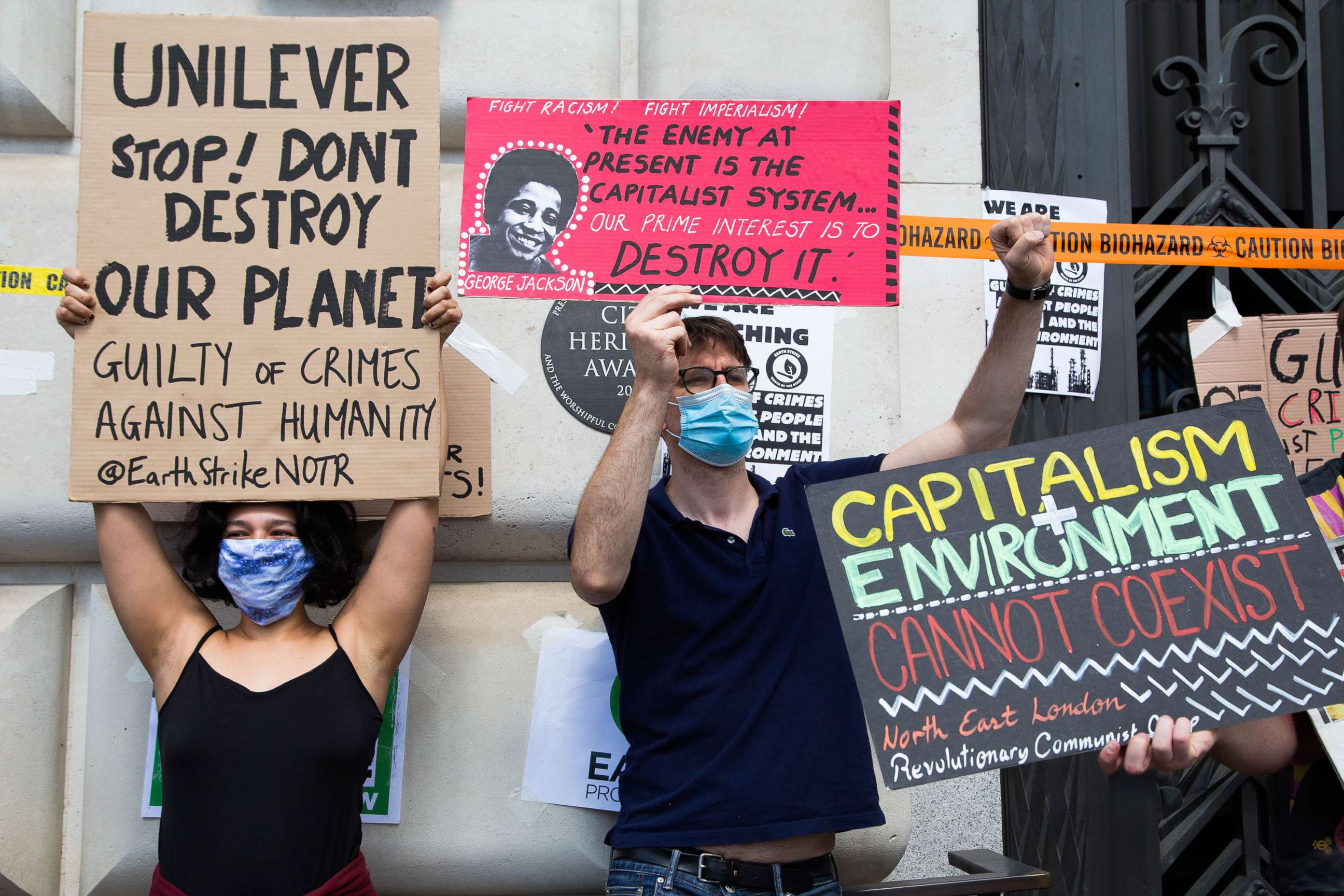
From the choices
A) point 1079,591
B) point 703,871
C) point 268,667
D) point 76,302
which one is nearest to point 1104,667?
point 1079,591

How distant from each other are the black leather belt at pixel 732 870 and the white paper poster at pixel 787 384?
0.97 meters

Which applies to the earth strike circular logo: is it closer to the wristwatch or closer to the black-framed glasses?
the black-framed glasses

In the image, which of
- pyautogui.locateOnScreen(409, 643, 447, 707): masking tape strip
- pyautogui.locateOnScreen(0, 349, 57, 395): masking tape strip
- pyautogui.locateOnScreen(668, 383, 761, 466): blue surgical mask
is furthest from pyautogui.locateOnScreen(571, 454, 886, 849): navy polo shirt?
pyautogui.locateOnScreen(0, 349, 57, 395): masking tape strip

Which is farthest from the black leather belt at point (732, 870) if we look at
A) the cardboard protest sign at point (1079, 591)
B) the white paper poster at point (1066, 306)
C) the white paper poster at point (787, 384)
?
the white paper poster at point (1066, 306)

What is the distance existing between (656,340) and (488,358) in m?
0.71

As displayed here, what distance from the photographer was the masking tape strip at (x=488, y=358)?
250 cm

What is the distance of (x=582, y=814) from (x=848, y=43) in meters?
2.01

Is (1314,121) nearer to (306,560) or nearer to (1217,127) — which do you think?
(1217,127)

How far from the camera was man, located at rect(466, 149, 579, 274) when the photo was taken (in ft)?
7.67

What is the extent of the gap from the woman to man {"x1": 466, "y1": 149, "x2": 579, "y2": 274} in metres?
0.31

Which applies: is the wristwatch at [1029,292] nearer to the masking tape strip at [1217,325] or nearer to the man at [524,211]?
the man at [524,211]

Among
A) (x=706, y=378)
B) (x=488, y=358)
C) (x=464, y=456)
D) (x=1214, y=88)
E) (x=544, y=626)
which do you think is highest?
(x=1214, y=88)

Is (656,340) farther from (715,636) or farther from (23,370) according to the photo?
(23,370)

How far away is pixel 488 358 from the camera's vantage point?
251 cm
